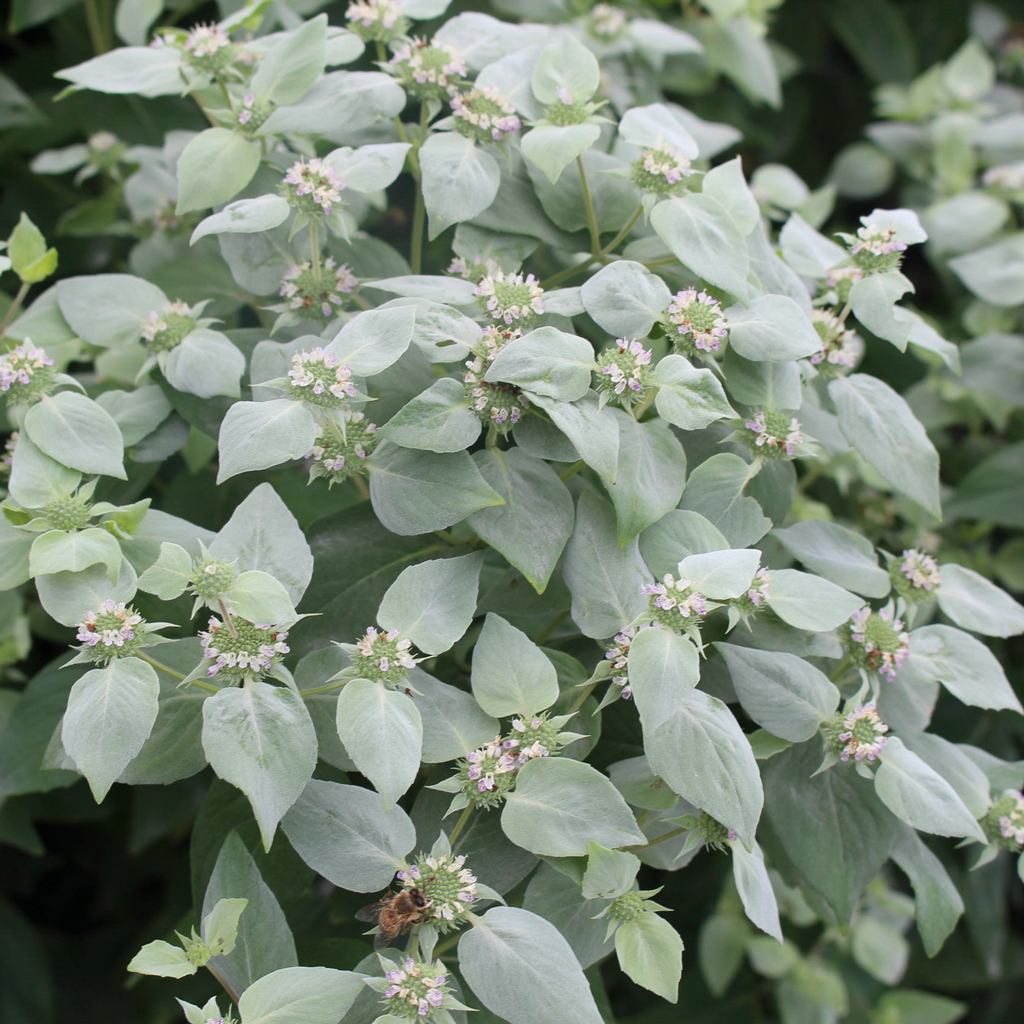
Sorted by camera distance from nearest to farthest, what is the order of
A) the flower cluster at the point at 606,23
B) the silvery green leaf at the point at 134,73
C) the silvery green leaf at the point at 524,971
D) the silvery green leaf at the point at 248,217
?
1. the silvery green leaf at the point at 524,971
2. the silvery green leaf at the point at 248,217
3. the silvery green leaf at the point at 134,73
4. the flower cluster at the point at 606,23

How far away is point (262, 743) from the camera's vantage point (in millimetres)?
457

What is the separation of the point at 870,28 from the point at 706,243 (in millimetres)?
1033

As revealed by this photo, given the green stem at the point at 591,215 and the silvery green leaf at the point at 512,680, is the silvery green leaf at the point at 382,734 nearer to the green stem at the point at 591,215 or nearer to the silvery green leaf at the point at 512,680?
the silvery green leaf at the point at 512,680

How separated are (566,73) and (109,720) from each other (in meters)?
0.51

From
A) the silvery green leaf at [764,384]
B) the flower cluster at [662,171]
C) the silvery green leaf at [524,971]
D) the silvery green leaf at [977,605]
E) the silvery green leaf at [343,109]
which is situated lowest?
Result: the silvery green leaf at [977,605]

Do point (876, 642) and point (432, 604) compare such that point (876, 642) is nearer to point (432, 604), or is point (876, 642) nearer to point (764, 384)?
point (764, 384)

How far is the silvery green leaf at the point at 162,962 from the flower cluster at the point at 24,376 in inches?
13.3

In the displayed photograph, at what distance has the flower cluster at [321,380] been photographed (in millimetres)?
503

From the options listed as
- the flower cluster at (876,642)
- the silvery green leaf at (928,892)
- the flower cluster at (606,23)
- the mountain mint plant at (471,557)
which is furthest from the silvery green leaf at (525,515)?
the flower cluster at (606,23)

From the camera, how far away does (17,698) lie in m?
0.77

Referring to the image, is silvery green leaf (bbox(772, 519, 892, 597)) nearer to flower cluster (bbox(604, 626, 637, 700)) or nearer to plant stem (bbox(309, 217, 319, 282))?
flower cluster (bbox(604, 626, 637, 700))

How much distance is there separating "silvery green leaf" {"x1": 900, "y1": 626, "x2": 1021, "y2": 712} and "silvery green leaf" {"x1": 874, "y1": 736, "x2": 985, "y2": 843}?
0.26 feet

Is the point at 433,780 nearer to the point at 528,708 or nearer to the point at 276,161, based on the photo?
the point at 528,708

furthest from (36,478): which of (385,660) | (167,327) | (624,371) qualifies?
(624,371)
